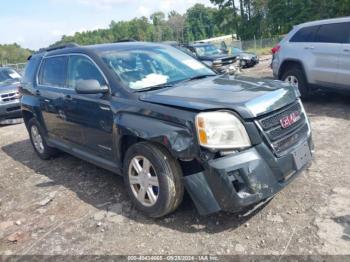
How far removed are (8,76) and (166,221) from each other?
10.2 metres

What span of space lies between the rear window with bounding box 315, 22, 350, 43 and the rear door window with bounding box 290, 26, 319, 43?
0.43 feet

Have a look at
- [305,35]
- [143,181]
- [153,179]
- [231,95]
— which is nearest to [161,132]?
[153,179]

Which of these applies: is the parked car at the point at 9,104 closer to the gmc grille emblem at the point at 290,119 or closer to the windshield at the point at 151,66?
the windshield at the point at 151,66

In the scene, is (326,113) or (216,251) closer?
(216,251)

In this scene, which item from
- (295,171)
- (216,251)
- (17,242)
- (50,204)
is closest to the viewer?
(216,251)

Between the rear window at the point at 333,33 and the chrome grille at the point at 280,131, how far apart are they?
4.19m

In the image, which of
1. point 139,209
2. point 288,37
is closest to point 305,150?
point 139,209

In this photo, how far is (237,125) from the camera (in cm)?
325

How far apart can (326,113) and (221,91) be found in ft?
13.7

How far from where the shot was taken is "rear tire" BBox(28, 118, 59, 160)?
6.09 metres

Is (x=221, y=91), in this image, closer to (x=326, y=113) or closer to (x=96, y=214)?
(x=96, y=214)

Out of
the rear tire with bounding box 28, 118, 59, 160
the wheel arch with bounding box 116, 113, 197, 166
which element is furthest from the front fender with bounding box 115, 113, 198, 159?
the rear tire with bounding box 28, 118, 59, 160

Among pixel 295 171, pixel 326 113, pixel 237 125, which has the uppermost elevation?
pixel 237 125

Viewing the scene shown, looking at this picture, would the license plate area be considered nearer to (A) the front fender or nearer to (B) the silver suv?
(A) the front fender
